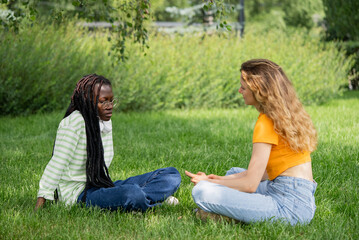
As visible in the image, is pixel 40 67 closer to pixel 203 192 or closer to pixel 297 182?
pixel 203 192

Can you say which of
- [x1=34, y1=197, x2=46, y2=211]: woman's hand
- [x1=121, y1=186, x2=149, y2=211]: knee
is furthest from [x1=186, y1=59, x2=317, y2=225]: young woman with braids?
[x1=34, y1=197, x2=46, y2=211]: woman's hand

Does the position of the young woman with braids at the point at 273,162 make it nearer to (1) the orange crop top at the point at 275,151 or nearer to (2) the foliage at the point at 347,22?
(1) the orange crop top at the point at 275,151

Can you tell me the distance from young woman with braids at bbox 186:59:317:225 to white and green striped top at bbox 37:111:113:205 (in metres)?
0.86

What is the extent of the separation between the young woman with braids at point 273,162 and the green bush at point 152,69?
5519mm

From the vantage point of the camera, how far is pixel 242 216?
2.78 metres

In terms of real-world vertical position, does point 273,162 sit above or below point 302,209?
above

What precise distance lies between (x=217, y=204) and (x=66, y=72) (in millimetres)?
6438

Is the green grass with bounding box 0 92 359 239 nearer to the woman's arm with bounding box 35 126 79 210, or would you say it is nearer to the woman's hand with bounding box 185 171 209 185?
the woman's arm with bounding box 35 126 79 210

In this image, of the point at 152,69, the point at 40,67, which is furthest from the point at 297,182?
the point at 152,69

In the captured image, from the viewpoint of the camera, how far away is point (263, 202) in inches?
109

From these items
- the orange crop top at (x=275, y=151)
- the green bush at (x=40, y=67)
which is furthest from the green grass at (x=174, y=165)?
the green bush at (x=40, y=67)

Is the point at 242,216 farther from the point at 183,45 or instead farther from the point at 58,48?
the point at 183,45

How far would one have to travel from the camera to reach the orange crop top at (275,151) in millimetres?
2697

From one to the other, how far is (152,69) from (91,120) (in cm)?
624
